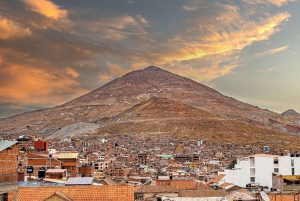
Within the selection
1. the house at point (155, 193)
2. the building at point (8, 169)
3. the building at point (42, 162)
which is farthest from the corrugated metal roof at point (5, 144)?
the building at point (42, 162)

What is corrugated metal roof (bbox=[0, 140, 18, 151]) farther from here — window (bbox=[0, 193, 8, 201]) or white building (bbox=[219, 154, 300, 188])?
white building (bbox=[219, 154, 300, 188])

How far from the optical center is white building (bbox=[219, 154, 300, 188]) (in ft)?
145

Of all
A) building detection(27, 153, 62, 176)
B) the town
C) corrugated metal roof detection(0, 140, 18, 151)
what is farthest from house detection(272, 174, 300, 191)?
corrugated metal roof detection(0, 140, 18, 151)

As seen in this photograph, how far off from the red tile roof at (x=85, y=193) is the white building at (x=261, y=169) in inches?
1085

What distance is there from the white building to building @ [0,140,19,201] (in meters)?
33.4

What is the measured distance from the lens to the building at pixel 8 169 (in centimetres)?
1313

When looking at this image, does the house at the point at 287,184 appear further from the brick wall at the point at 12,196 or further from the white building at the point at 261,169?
the brick wall at the point at 12,196

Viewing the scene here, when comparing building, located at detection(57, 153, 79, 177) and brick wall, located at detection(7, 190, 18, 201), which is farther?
building, located at detection(57, 153, 79, 177)

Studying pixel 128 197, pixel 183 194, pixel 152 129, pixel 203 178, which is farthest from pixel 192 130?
pixel 128 197

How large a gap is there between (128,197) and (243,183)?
28358 mm

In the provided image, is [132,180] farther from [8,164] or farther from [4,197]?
[8,164]

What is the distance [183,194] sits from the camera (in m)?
29.9

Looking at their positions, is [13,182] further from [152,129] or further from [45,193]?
[152,129]

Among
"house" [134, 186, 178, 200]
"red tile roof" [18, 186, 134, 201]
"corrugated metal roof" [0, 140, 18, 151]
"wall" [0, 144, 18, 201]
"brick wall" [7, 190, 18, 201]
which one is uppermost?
"corrugated metal roof" [0, 140, 18, 151]
